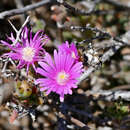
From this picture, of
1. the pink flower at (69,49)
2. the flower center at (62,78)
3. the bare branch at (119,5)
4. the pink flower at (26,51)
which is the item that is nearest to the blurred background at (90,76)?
the bare branch at (119,5)

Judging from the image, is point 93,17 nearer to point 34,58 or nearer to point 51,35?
point 51,35

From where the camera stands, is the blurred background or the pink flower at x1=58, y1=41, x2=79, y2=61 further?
the blurred background

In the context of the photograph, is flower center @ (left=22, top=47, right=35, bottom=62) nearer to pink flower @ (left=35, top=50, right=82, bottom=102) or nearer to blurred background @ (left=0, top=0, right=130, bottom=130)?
pink flower @ (left=35, top=50, right=82, bottom=102)

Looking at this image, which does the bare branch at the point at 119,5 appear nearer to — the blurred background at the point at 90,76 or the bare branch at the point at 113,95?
the blurred background at the point at 90,76

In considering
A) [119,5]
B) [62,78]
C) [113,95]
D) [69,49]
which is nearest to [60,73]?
[62,78]

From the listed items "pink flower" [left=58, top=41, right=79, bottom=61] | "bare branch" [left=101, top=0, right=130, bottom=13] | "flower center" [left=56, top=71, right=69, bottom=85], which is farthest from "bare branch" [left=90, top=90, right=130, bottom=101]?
"bare branch" [left=101, top=0, right=130, bottom=13]

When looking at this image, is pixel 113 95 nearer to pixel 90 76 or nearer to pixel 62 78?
pixel 90 76
